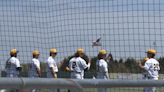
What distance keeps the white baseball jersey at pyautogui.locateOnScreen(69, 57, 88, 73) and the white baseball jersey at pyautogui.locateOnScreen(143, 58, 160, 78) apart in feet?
5.46

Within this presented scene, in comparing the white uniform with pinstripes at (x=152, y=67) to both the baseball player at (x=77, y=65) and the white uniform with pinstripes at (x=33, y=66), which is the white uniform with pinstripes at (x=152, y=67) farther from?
the white uniform with pinstripes at (x=33, y=66)

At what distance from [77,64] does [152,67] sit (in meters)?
2.04

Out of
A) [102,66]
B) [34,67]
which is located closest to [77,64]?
[102,66]

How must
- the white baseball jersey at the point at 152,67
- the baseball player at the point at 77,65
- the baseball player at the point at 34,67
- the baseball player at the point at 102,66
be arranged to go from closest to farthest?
the white baseball jersey at the point at 152,67 → the baseball player at the point at 77,65 → the baseball player at the point at 102,66 → the baseball player at the point at 34,67

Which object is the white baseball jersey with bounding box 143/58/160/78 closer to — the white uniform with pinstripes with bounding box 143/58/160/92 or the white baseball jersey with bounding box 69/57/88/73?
the white uniform with pinstripes with bounding box 143/58/160/92

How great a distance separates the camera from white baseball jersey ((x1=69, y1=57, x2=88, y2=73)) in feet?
28.8

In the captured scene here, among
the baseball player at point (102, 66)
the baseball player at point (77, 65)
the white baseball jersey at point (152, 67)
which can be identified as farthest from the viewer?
the baseball player at point (102, 66)

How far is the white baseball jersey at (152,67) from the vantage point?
27.4 ft

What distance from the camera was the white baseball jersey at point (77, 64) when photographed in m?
8.78

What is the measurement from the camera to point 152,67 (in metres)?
8.38

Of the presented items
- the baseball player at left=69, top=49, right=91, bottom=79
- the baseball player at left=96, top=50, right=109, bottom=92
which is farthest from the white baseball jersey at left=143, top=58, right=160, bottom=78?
the baseball player at left=69, top=49, right=91, bottom=79

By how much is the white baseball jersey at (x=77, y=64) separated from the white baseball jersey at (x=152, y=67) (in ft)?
5.46

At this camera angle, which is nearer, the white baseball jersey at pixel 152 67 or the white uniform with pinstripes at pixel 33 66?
the white baseball jersey at pixel 152 67

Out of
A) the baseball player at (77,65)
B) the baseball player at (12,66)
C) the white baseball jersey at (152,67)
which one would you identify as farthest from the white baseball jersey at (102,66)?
the baseball player at (12,66)
